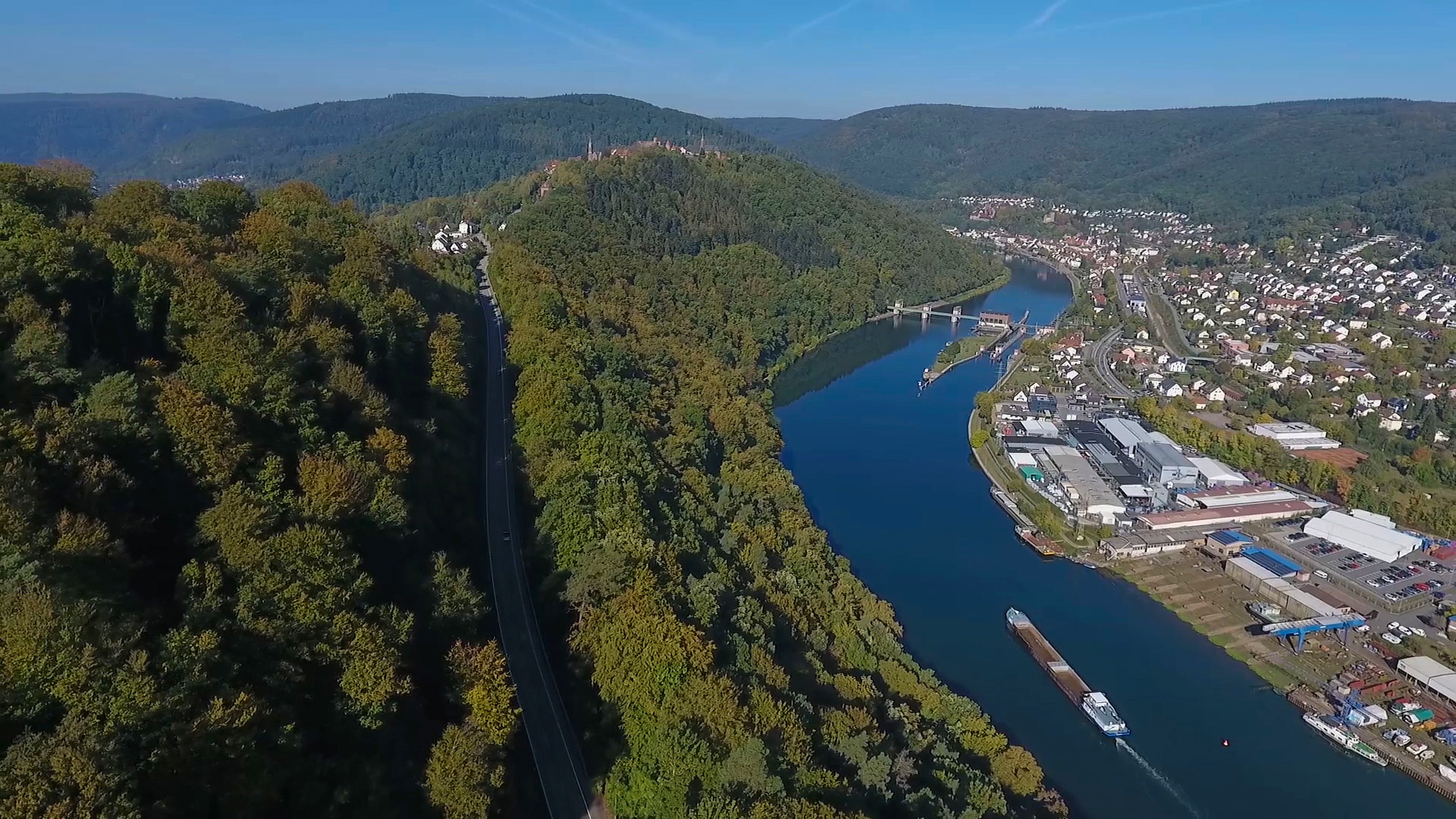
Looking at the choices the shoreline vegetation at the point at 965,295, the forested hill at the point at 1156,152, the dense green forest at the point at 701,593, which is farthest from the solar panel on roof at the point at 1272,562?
the forested hill at the point at 1156,152

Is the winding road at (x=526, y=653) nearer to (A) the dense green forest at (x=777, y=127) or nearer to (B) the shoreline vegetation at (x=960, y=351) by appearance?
(B) the shoreline vegetation at (x=960, y=351)

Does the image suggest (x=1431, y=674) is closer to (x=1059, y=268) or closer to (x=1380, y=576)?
(x=1380, y=576)

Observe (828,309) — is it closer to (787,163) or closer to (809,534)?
(787,163)

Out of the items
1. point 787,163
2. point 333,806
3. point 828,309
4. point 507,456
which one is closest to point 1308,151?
point 787,163

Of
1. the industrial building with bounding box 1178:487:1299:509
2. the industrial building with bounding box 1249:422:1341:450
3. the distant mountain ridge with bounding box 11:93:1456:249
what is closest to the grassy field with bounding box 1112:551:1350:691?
the industrial building with bounding box 1178:487:1299:509

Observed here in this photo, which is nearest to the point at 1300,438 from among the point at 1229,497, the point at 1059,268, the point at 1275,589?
the point at 1229,497
